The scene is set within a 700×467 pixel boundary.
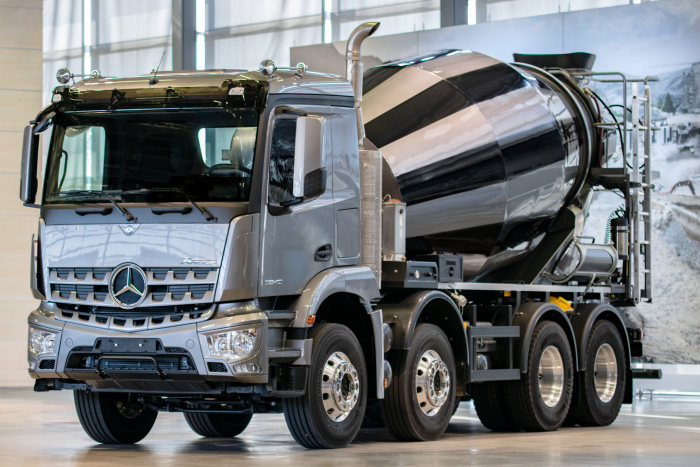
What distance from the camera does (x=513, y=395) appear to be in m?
14.2

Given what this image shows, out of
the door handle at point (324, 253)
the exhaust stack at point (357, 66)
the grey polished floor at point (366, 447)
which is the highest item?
the exhaust stack at point (357, 66)

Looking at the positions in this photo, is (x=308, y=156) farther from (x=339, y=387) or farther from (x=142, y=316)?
(x=339, y=387)

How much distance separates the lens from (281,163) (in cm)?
1074

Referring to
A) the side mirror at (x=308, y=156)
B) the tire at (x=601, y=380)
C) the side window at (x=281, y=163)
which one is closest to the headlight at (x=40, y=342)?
the side window at (x=281, y=163)

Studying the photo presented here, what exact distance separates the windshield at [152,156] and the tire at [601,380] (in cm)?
629

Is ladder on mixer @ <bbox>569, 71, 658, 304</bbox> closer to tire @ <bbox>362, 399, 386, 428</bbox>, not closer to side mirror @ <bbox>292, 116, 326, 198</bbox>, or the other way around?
tire @ <bbox>362, 399, 386, 428</bbox>

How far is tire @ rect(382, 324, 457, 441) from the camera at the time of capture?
12188mm

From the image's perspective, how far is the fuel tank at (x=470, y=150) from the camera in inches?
514

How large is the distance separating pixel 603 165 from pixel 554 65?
57.3 inches

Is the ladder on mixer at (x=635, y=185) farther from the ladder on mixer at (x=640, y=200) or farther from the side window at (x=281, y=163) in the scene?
the side window at (x=281, y=163)

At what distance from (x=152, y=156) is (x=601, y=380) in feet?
23.6

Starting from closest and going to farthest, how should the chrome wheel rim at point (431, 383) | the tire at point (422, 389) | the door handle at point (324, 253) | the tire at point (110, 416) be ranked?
the door handle at point (324, 253)
the tire at point (110, 416)
the tire at point (422, 389)
the chrome wheel rim at point (431, 383)

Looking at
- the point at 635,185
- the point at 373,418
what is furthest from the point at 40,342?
the point at 635,185

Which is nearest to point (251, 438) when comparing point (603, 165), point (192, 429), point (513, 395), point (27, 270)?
point (192, 429)
